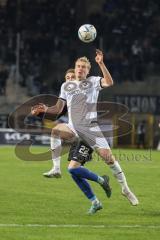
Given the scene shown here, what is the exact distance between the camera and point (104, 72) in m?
11.1

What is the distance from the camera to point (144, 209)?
1220 cm

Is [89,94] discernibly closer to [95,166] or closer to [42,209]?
[42,209]

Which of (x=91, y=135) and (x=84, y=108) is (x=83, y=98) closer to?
(x=84, y=108)

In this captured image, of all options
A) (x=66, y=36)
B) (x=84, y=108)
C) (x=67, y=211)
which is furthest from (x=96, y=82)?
(x=66, y=36)

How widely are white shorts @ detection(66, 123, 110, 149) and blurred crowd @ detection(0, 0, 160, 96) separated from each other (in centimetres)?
2718

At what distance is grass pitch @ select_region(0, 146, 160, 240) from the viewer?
372 inches

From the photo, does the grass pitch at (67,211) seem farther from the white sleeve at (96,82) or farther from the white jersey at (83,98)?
the white sleeve at (96,82)

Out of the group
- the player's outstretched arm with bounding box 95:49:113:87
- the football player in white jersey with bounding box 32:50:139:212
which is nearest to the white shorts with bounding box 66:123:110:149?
the football player in white jersey with bounding box 32:50:139:212

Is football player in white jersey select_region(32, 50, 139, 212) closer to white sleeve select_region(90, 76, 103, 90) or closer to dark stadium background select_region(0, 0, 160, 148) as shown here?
white sleeve select_region(90, 76, 103, 90)

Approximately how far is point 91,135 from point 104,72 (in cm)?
108

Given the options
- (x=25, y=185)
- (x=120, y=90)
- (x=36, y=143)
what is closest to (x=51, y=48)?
(x=120, y=90)

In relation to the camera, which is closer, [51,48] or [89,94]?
[89,94]

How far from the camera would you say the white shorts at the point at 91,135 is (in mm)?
11414

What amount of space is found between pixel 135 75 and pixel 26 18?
712cm
